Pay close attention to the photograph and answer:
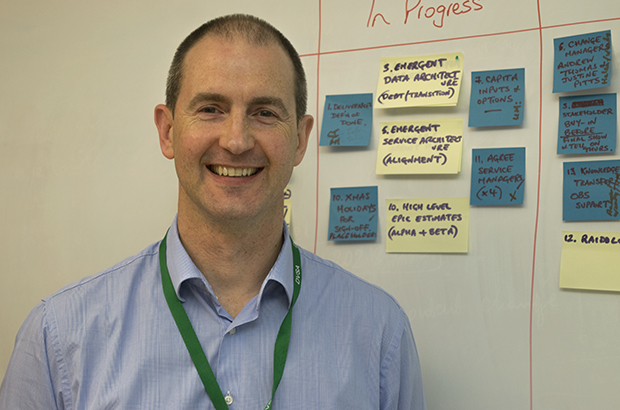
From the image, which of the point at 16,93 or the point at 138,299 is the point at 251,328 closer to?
the point at 138,299

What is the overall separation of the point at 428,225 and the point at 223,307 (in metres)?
0.53

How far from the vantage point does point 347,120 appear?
4.46 ft

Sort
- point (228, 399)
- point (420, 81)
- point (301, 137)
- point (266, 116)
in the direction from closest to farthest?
point (228, 399)
point (266, 116)
point (301, 137)
point (420, 81)

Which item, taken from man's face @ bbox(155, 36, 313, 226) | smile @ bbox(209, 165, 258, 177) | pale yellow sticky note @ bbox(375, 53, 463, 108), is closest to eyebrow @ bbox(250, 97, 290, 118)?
man's face @ bbox(155, 36, 313, 226)

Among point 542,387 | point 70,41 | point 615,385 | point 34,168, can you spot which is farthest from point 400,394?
point 70,41

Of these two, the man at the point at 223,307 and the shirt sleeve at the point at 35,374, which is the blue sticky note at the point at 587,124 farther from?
the shirt sleeve at the point at 35,374

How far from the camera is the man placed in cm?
99

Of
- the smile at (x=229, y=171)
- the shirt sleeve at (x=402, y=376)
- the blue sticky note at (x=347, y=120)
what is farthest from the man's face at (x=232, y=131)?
the shirt sleeve at (x=402, y=376)

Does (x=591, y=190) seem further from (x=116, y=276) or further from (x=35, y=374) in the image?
(x=35, y=374)

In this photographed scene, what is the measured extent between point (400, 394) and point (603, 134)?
711mm

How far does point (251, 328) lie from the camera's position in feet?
3.39

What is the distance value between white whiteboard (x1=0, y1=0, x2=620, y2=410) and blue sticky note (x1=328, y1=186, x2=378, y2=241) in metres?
0.02

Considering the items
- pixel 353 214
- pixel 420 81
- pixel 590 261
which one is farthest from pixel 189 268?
pixel 590 261

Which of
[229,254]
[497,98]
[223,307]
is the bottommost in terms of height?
[223,307]
